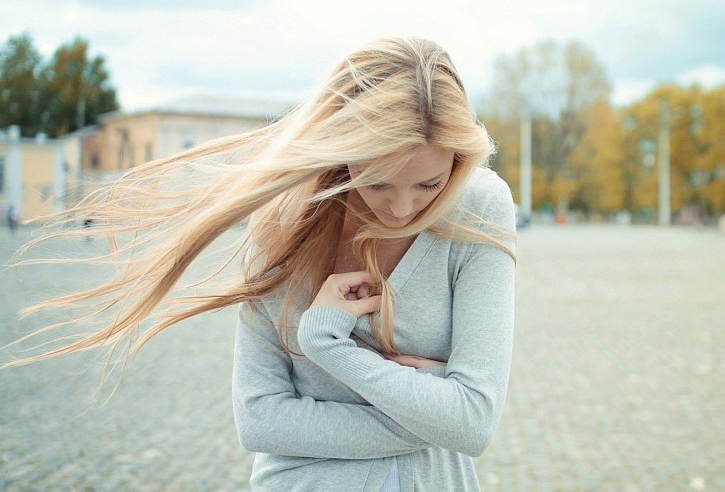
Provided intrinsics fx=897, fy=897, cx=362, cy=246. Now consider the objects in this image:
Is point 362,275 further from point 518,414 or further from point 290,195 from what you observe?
point 518,414

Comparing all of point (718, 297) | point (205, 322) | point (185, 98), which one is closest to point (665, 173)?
point (185, 98)

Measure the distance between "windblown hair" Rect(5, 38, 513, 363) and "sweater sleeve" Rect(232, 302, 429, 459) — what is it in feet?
0.18

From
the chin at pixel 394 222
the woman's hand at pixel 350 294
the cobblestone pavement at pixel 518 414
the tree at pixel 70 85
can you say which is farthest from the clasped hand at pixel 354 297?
the tree at pixel 70 85

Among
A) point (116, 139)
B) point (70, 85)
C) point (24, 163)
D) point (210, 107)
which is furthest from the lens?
point (210, 107)

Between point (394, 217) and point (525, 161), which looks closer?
point (394, 217)

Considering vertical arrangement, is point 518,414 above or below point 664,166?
above

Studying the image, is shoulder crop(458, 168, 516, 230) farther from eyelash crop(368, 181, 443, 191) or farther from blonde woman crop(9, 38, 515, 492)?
eyelash crop(368, 181, 443, 191)

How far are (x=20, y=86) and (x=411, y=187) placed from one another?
64485 mm

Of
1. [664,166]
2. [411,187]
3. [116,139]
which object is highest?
[411,187]

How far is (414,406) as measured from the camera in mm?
1887

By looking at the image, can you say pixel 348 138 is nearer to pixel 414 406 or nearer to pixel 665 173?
pixel 414 406

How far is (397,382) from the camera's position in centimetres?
188

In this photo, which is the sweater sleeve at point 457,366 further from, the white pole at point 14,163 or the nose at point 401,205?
the white pole at point 14,163

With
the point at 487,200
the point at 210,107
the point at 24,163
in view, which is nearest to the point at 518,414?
the point at 487,200
